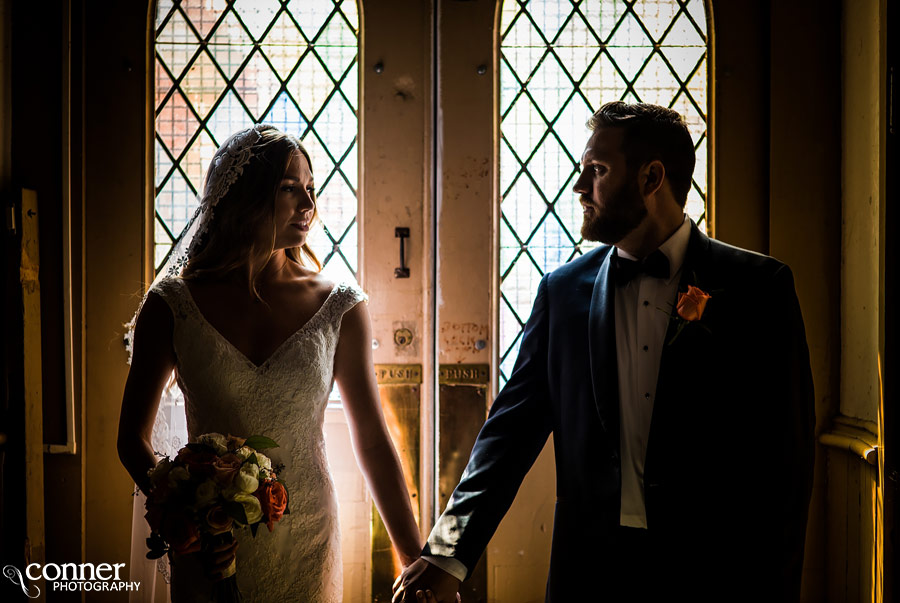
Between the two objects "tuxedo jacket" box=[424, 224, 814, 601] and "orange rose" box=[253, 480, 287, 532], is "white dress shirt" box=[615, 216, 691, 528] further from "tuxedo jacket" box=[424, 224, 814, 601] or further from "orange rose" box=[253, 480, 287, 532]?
"orange rose" box=[253, 480, 287, 532]

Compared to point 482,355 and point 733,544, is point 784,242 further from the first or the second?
point 733,544

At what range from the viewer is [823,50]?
2.30 meters

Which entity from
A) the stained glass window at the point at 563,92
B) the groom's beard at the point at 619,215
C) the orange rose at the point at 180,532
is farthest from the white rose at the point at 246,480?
the stained glass window at the point at 563,92

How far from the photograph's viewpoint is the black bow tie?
1470 mm

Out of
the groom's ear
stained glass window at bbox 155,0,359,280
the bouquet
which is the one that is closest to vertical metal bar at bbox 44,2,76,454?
stained glass window at bbox 155,0,359,280

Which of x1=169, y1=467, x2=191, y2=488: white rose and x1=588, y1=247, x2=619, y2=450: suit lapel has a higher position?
x1=588, y1=247, x2=619, y2=450: suit lapel

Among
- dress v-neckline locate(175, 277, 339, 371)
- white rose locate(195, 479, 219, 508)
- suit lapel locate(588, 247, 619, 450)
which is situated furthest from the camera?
dress v-neckline locate(175, 277, 339, 371)

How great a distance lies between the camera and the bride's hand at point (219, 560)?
137 cm

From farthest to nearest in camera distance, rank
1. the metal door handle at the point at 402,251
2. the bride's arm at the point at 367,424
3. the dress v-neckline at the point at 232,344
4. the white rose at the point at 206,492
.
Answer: the metal door handle at the point at 402,251 → the bride's arm at the point at 367,424 → the dress v-neckline at the point at 232,344 → the white rose at the point at 206,492

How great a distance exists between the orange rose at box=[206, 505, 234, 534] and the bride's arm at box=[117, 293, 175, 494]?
395 mm

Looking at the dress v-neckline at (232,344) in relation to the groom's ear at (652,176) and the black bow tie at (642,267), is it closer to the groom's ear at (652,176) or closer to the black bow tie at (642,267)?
the black bow tie at (642,267)

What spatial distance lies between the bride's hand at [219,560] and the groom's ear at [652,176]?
122 centimetres

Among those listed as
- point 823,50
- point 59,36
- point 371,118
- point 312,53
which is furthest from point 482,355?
point 59,36

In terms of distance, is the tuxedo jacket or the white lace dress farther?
the white lace dress
